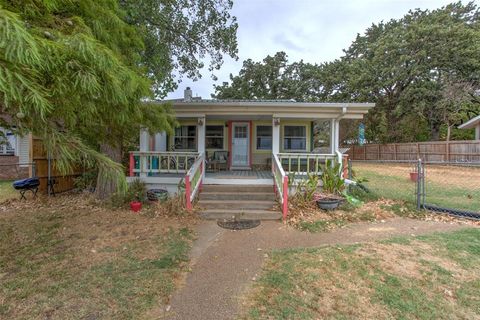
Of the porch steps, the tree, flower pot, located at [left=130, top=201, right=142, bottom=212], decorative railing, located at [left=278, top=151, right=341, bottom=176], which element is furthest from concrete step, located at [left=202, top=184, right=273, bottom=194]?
the tree

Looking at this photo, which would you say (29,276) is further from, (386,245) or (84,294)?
(386,245)

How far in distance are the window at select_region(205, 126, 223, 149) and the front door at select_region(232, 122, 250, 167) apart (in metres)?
0.53

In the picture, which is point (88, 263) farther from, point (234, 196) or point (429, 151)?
point (429, 151)

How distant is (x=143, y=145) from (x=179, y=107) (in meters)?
1.55

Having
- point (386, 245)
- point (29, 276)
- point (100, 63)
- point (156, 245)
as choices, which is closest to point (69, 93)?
point (100, 63)

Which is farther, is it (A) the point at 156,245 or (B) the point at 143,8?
(B) the point at 143,8

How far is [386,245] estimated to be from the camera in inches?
172

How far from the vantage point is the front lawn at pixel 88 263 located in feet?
9.10

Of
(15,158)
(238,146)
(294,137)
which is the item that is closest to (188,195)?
(238,146)

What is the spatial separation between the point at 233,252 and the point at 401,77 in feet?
80.5

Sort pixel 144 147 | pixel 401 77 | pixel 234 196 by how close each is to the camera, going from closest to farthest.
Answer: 1. pixel 234 196
2. pixel 144 147
3. pixel 401 77

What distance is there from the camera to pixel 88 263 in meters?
3.79

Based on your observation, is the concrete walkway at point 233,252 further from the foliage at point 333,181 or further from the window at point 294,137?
the window at point 294,137

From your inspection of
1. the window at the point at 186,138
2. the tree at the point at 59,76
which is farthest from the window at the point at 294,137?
the tree at the point at 59,76
